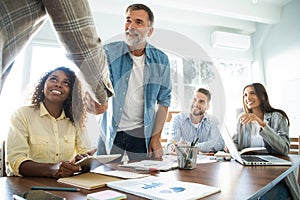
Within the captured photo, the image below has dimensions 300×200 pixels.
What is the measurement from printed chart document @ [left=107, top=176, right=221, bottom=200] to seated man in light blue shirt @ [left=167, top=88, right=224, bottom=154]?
3.95ft

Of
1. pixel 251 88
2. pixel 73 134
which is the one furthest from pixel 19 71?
pixel 251 88

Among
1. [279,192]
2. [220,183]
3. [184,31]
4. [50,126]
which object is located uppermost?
[184,31]

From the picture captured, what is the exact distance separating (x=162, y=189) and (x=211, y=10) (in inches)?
118

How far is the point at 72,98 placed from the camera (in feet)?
4.05

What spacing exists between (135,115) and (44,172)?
64 centimetres

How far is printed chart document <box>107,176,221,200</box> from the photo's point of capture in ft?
1.50

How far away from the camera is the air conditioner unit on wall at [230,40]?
351cm

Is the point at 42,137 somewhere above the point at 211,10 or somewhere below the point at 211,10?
below

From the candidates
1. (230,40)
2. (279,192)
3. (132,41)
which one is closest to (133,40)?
(132,41)

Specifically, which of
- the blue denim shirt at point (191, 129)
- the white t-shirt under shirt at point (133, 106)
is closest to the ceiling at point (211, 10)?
the blue denim shirt at point (191, 129)

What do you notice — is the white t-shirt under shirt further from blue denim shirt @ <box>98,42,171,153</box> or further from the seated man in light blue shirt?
the seated man in light blue shirt

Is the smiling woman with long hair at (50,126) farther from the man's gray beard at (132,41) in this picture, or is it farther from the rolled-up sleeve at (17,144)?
the man's gray beard at (132,41)

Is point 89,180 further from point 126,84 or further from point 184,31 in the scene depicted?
point 184,31

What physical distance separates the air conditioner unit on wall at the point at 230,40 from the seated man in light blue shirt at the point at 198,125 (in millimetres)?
1776
